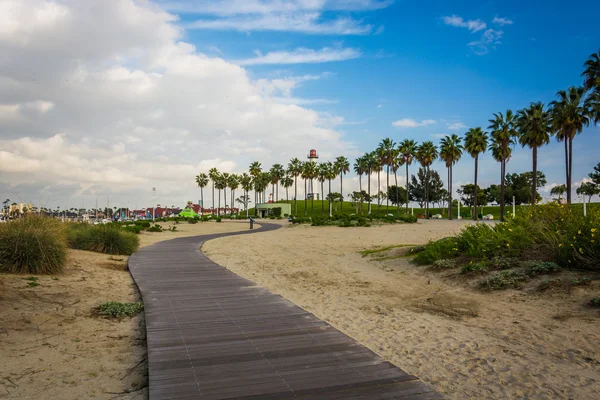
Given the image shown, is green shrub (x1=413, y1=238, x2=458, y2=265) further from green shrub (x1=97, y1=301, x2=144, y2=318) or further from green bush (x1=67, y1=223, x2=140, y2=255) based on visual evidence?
green bush (x1=67, y1=223, x2=140, y2=255)

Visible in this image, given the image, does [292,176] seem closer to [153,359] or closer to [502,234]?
[502,234]

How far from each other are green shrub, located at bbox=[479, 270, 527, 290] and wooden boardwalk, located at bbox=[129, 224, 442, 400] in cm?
595

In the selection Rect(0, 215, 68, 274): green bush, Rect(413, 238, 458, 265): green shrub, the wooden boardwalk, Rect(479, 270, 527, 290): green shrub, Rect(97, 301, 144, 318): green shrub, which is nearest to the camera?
the wooden boardwalk

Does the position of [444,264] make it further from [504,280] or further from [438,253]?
[504,280]

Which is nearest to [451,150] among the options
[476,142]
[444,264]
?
[476,142]

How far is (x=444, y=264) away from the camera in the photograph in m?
13.6

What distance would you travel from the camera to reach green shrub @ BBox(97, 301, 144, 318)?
855 cm

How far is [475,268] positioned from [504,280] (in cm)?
138

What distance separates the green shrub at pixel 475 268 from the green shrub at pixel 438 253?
177 centimetres

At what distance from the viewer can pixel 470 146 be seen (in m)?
60.5

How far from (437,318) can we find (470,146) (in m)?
57.4

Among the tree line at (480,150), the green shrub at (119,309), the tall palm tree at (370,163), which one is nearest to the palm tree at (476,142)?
the tree line at (480,150)

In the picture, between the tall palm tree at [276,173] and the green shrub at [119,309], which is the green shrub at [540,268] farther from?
the tall palm tree at [276,173]

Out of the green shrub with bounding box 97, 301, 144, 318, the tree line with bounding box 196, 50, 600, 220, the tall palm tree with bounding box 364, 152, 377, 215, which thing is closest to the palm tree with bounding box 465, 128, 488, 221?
the tree line with bounding box 196, 50, 600, 220
